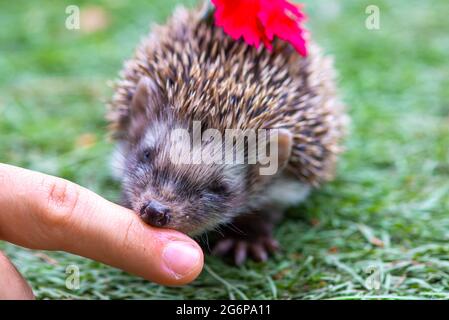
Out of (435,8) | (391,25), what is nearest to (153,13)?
(391,25)

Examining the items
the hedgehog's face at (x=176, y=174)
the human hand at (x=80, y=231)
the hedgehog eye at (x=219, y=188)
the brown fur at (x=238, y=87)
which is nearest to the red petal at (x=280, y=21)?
the brown fur at (x=238, y=87)

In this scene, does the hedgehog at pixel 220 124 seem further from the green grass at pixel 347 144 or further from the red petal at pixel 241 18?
the green grass at pixel 347 144

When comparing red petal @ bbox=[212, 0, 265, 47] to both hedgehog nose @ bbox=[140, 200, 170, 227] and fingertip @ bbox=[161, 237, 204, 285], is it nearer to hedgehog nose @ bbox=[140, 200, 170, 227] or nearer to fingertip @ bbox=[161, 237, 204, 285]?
hedgehog nose @ bbox=[140, 200, 170, 227]

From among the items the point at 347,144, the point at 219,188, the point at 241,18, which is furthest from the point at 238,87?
the point at 347,144

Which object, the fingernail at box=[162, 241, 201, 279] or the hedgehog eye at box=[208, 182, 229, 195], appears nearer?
the fingernail at box=[162, 241, 201, 279]

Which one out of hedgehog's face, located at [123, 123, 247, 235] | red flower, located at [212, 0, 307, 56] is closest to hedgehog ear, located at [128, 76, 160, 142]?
hedgehog's face, located at [123, 123, 247, 235]
